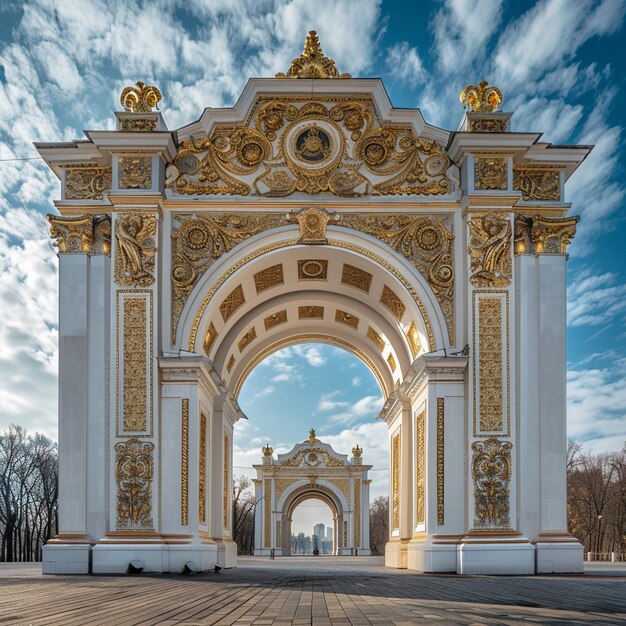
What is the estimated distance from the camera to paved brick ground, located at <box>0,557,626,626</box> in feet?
35.1

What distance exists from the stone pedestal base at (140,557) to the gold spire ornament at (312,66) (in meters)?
12.6

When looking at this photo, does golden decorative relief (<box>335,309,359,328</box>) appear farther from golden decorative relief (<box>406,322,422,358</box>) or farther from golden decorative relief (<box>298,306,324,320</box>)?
golden decorative relief (<box>406,322,422,358</box>)

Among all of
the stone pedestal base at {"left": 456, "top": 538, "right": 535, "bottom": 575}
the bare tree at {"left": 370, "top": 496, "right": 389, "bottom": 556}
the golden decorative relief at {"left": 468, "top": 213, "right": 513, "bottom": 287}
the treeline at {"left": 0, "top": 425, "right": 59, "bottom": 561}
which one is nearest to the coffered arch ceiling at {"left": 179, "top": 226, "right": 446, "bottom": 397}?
the golden decorative relief at {"left": 468, "top": 213, "right": 513, "bottom": 287}

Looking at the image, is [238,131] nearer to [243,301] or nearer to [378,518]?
[243,301]

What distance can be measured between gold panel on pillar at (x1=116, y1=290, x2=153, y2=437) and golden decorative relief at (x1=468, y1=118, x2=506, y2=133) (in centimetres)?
940

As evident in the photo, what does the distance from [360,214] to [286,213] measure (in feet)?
6.42

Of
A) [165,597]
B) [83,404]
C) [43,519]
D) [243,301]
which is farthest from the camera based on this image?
[43,519]

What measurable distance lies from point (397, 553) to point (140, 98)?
Answer: 14.8 m

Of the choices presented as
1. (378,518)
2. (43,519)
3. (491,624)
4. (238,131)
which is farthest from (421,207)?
(378,518)

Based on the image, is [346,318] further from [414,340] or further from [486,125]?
[486,125]

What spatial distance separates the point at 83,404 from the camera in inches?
945

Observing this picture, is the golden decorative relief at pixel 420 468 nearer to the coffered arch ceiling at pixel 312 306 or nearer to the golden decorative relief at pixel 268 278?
the coffered arch ceiling at pixel 312 306

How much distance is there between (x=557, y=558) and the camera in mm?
23203

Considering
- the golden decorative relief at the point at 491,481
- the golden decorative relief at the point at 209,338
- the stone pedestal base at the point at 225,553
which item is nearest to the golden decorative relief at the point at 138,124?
the golden decorative relief at the point at 209,338
